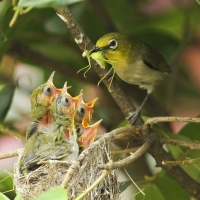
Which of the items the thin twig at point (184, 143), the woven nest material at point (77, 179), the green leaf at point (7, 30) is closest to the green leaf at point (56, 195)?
the woven nest material at point (77, 179)

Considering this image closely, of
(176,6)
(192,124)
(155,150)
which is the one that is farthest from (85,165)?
(176,6)

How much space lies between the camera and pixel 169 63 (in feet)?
7.31

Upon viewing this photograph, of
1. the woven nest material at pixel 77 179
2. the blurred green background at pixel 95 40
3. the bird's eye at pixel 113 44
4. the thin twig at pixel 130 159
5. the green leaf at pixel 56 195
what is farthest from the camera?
the blurred green background at pixel 95 40

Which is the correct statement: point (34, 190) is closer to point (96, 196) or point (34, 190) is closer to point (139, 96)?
point (96, 196)

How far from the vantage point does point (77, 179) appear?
148cm

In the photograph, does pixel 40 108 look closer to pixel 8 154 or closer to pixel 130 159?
pixel 8 154

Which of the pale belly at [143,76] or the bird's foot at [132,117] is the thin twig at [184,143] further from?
the pale belly at [143,76]

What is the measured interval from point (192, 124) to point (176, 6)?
2.20 feet

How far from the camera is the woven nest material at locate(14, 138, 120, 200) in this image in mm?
1512

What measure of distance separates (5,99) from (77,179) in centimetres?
54

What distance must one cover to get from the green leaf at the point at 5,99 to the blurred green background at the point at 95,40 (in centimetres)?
1

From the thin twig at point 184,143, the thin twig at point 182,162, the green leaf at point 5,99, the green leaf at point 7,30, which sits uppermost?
the green leaf at point 7,30

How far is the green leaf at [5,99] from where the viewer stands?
1.87m

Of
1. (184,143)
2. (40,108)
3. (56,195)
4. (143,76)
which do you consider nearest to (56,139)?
(40,108)
